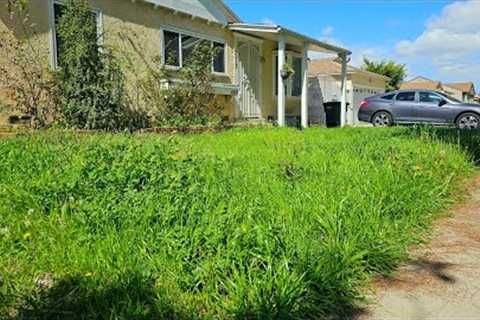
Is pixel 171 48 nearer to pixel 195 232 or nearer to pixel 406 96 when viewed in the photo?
pixel 406 96

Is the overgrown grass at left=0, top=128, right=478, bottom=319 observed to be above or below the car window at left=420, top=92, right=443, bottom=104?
below

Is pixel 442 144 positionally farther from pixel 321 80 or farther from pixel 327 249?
pixel 321 80

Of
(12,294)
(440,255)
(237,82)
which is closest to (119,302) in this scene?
(12,294)

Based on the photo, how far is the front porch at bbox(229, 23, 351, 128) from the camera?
52.0ft

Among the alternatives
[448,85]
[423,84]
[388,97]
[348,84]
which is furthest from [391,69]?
[448,85]

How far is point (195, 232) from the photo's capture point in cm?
305

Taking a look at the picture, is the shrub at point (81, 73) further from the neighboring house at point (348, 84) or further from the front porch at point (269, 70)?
the neighboring house at point (348, 84)

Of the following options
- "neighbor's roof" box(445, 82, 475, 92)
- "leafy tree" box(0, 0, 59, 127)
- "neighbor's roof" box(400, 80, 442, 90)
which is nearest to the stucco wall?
"leafy tree" box(0, 0, 59, 127)

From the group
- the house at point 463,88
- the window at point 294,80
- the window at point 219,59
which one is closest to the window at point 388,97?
the window at point 294,80

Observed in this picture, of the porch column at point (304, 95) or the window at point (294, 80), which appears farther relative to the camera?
the window at point (294, 80)

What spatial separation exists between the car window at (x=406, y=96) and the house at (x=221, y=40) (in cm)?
332

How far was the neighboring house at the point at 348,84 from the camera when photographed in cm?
2456

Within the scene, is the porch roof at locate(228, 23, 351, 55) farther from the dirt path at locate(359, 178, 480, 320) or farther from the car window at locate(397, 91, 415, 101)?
the dirt path at locate(359, 178, 480, 320)

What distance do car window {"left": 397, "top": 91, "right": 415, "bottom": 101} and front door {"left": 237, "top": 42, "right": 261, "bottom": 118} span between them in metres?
5.50
